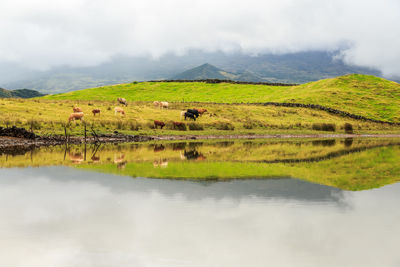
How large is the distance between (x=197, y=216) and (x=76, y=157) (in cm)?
2164

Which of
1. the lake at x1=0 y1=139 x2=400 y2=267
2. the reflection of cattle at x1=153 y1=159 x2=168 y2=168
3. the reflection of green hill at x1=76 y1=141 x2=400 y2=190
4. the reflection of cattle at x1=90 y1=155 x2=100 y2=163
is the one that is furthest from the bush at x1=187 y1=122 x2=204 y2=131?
the lake at x1=0 y1=139 x2=400 y2=267

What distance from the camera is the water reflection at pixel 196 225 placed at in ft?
35.9

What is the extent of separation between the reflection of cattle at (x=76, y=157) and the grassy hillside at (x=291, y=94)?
7509cm

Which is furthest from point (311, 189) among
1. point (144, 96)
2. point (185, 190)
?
point (144, 96)

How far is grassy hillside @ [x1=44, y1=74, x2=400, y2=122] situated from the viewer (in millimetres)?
102312

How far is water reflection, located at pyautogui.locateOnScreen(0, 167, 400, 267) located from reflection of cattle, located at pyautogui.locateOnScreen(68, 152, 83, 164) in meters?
9.54

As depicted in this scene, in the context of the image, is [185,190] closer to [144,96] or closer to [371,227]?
[371,227]

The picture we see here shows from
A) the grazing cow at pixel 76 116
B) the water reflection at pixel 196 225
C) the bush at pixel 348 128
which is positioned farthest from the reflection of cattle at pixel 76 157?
the bush at pixel 348 128

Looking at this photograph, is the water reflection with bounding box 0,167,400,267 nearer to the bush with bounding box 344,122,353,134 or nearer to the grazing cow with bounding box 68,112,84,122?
the grazing cow with bounding box 68,112,84,122

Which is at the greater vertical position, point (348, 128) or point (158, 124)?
point (158, 124)

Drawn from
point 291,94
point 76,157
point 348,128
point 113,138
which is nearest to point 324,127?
point 348,128

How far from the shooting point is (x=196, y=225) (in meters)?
13.6

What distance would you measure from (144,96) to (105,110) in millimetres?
54823

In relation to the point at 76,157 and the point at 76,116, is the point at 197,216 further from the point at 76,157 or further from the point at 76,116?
the point at 76,116
